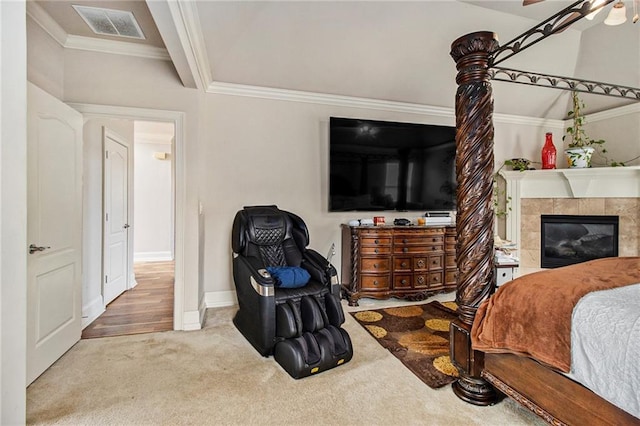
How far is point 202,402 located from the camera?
1.93 meters

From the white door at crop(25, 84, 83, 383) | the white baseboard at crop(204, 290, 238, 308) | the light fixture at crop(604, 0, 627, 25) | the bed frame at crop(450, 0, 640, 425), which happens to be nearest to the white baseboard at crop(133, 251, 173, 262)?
the white baseboard at crop(204, 290, 238, 308)

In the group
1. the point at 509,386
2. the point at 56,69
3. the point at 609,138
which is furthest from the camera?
the point at 609,138

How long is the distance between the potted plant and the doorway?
5195mm

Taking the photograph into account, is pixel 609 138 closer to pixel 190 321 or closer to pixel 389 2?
pixel 389 2

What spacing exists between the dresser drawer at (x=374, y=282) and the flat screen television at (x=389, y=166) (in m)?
0.85

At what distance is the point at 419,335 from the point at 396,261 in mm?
1023

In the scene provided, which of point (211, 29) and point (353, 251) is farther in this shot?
point (353, 251)

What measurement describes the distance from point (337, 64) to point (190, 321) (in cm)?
311

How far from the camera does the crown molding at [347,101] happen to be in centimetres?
361

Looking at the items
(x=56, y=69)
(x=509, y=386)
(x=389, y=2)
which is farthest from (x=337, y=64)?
(x=509, y=386)

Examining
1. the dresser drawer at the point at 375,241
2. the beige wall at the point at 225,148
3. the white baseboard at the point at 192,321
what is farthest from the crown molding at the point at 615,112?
the white baseboard at the point at 192,321

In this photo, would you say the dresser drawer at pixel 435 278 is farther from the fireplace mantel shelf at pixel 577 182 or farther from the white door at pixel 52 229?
the white door at pixel 52 229

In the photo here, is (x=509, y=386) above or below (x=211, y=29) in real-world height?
below

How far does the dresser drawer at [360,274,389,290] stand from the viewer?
365cm
